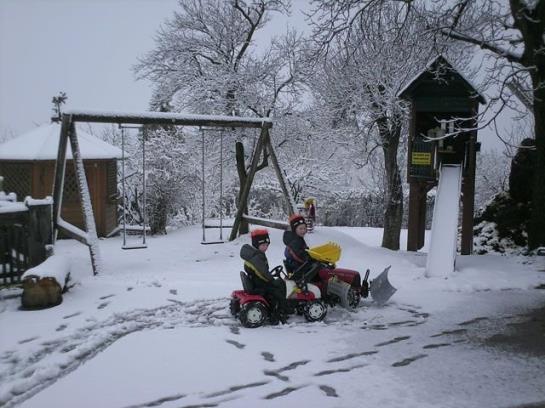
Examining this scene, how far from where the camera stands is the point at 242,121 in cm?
988

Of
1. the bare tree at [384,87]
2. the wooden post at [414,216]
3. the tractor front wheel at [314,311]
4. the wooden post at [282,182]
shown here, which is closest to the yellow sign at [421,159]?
the wooden post at [414,216]

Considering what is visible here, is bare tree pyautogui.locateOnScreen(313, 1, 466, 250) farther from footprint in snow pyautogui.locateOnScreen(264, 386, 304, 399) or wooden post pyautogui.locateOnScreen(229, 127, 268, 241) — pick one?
footprint in snow pyautogui.locateOnScreen(264, 386, 304, 399)

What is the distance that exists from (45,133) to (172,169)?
164 inches

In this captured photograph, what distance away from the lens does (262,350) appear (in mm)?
4992

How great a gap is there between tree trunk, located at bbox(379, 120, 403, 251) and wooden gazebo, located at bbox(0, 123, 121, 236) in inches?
330

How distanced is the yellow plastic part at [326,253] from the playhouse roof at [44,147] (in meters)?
10.6

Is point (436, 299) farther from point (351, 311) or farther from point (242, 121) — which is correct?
point (242, 121)

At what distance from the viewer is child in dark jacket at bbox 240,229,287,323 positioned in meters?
5.73

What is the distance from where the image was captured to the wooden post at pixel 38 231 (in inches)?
289

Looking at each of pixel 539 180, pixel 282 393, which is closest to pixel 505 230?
pixel 539 180

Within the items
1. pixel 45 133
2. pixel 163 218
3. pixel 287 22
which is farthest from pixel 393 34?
pixel 45 133

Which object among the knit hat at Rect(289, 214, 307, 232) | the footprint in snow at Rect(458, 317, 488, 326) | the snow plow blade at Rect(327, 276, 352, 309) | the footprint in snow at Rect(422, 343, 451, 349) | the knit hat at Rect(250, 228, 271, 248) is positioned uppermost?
the knit hat at Rect(289, 214, 307, 232)

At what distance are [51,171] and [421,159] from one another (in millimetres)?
10739

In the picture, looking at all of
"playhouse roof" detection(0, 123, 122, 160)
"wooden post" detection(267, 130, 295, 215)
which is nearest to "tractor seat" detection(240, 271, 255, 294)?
"wooden post" detection(267, 130, 295, 215)
